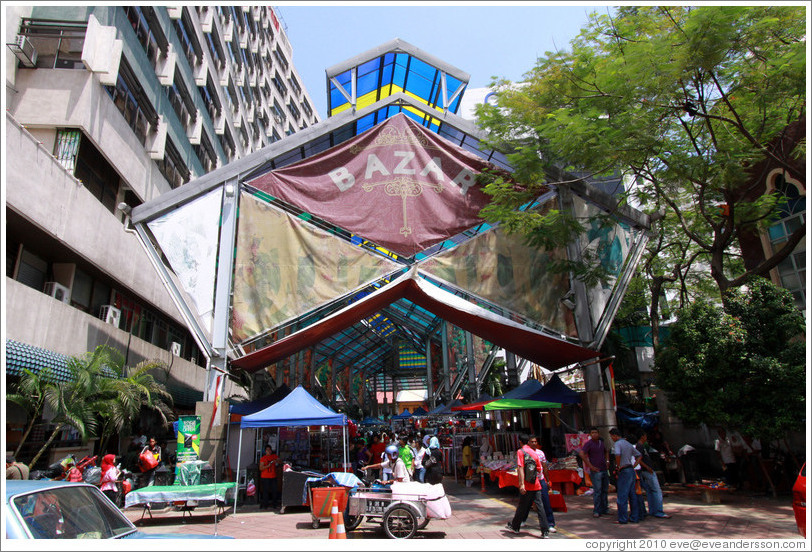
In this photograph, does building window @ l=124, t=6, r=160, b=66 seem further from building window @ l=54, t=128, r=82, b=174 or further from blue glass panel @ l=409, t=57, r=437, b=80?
blue glass panel @ l=409, t=57, r=437, b=80

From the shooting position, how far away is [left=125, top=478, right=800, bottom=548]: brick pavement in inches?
355

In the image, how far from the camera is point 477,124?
16.2m

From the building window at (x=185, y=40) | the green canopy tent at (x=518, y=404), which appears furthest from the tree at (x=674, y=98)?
the building window at (x=185, y=40)

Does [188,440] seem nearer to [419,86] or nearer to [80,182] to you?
[80,182]

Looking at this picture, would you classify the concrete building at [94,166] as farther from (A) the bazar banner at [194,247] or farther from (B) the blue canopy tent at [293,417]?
(B) the blue canopy tent at [293,417]

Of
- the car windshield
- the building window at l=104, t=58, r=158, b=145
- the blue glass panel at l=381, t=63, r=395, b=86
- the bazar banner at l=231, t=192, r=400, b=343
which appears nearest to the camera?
the car windshield

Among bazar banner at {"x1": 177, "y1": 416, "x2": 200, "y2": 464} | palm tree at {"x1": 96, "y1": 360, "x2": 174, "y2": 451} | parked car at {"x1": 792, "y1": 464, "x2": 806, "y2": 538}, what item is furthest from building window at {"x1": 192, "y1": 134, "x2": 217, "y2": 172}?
parked car at {"x1": 792, "y1": 464, "x2": 806, "y2": 538}

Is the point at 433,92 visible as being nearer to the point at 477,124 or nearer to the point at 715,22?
the point at 477,124

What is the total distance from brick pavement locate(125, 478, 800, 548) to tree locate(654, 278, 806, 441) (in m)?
1.92

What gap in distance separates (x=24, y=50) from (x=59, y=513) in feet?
60.0

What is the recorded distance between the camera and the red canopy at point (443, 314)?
50.0ft

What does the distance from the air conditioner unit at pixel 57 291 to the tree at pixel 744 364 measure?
18.0m

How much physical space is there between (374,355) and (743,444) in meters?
49.4

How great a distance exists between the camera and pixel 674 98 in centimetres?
1162
